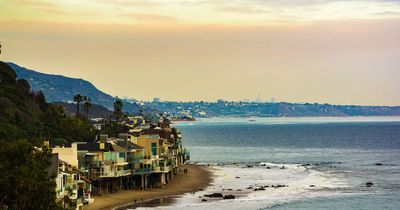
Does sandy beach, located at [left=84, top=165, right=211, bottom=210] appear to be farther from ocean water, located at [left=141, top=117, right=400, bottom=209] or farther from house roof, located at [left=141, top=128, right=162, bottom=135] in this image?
house roof, located at [left=141, top=128, right=162, bottom=135]

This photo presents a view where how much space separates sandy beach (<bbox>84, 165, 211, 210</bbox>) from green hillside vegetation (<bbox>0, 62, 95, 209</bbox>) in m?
9.29

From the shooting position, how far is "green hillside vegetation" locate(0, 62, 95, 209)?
47.8m

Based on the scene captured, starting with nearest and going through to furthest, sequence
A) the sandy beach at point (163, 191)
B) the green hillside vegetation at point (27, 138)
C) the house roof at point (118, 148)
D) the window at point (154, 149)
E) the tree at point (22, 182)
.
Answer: the tree at point (22, 182)
the green hillside vegetation at point (27, 138)
the sandy beach at point (163, 191)
the house roof at point (118, 148)
the window at point (154, 149)

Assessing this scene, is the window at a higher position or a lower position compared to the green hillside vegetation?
lower

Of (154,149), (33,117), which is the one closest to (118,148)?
(154,149)

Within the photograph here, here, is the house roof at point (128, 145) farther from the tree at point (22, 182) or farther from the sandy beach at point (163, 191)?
the tree at point (22, 182)

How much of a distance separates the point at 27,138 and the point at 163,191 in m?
18.2

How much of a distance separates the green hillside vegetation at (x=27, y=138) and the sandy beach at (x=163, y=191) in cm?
929

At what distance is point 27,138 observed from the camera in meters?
107

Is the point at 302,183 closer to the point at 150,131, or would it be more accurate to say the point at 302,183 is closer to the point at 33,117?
the point at 150,131

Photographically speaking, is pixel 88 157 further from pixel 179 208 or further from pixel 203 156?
pixel 203 156

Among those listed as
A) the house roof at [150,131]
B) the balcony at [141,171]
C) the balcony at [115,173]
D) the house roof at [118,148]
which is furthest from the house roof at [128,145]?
the house roof at [150,131]

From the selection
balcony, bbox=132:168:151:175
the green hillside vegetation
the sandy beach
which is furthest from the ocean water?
the green hillside vegetation

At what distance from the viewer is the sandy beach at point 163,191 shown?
90375 millimetres
